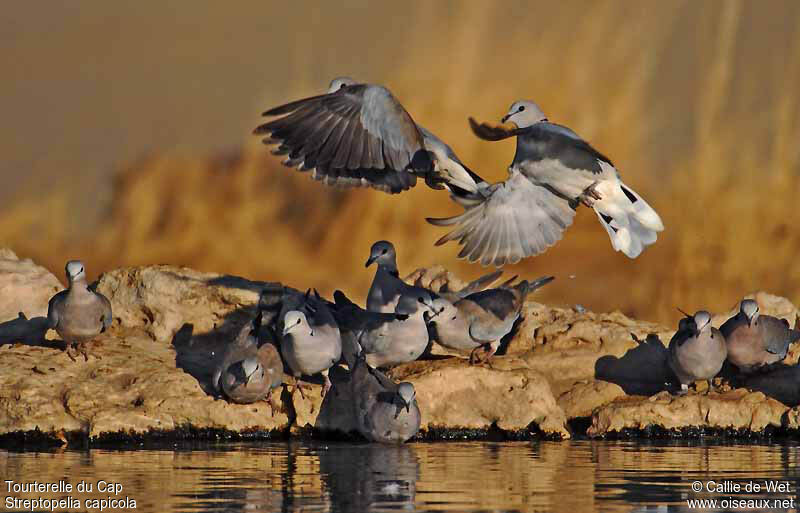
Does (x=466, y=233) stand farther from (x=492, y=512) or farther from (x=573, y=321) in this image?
(x=492, y=512)

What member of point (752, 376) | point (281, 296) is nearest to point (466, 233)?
point (281, 296)

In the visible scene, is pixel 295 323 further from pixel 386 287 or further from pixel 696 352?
pixel 696 352

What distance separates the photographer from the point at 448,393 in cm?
1160

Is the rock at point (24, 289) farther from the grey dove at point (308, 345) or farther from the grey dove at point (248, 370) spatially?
the grey dove at point (308, 345)

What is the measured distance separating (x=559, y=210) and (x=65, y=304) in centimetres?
352

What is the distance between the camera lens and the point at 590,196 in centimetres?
1194

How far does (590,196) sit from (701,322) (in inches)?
48.6

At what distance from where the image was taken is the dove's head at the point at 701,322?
12211 millimetres

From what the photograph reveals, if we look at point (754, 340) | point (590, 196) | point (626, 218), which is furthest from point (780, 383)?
point (590, 196)

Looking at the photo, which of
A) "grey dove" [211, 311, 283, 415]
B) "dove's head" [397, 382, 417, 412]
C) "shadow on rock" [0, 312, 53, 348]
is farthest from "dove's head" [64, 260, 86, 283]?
"dove's head" [397, 382, 417, 412]

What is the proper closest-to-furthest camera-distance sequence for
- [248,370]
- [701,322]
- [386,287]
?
[248,370], [701,322], [386,287]

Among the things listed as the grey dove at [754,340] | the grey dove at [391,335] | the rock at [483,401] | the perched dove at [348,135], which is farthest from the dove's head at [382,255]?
the grey dove at [754,340]

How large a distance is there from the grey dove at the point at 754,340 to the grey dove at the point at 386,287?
93.1 inches

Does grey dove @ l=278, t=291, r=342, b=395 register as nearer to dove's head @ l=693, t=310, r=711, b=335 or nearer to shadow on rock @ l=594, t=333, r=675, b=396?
shadow on rock @ l=594, t=333, r=675, b=396
